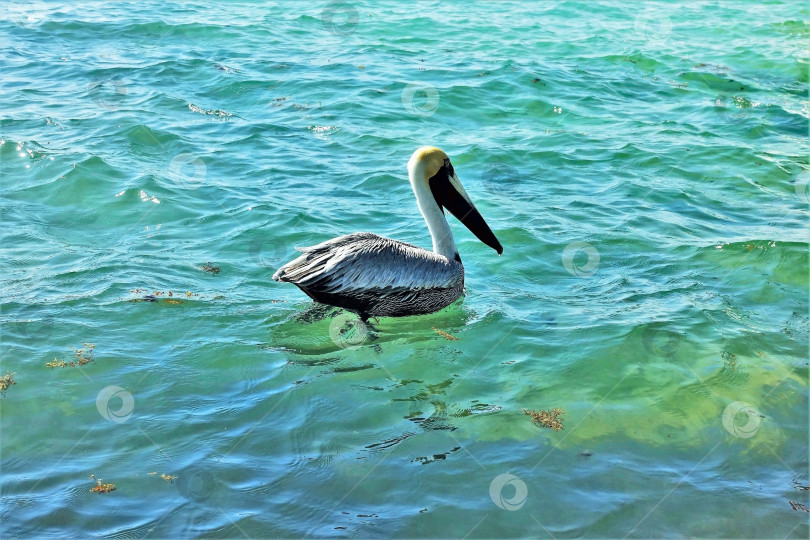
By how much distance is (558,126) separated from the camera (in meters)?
11.6

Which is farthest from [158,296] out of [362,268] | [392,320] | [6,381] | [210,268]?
[392,320]

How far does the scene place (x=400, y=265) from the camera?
675cm

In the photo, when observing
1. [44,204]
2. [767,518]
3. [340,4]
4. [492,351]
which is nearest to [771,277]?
[492,351]

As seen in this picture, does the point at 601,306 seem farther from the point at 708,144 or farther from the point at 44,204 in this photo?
the point at 44,204

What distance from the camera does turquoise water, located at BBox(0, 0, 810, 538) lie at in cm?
477

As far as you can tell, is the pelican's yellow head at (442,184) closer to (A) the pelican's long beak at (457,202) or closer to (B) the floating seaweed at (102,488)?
(A) the pelican's long beak at (457,202)

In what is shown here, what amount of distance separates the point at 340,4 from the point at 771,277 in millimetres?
12270

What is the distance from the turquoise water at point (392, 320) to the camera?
4766mm

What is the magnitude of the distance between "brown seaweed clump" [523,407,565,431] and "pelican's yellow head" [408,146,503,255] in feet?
6.81

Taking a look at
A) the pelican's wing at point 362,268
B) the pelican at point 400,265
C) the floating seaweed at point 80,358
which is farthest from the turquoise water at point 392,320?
the pelican's wing at point 362,268

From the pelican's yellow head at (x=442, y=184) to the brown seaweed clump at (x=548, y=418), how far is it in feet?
6.81

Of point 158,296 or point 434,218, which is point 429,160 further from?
point 158,296

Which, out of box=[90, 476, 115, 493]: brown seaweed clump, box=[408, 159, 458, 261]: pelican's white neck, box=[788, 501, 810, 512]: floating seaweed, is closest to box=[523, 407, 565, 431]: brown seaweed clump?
box=[788, 501, 810, 512]: floating seaweed

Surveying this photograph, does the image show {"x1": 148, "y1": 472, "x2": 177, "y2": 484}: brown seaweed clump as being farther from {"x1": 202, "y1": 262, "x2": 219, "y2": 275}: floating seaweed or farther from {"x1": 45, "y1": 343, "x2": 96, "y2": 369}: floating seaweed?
{"x1": 202, "y1": 262, "x2": 219, "y2": 275}: floating seaweed
